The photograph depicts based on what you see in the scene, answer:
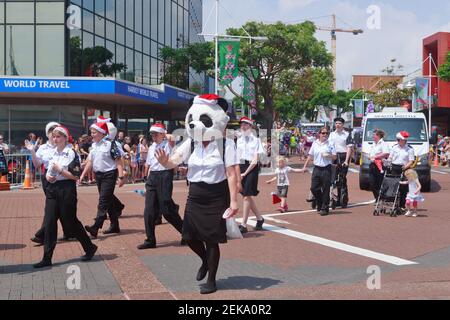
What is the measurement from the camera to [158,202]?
30.8 feet

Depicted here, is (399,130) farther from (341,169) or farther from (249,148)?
(249,148)

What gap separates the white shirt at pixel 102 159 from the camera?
33.6ft

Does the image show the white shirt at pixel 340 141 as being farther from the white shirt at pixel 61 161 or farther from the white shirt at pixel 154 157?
the white shirt at pixel 61 161

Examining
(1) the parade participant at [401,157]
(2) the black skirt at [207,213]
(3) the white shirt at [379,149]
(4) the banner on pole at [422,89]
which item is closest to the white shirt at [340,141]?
(3) the white shirt at [379,149]

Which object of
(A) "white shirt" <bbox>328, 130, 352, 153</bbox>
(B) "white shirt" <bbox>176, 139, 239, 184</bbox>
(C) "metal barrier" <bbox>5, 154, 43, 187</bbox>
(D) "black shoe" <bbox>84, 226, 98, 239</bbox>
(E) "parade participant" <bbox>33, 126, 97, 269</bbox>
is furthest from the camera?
(C) "metal barrier" <bbox>5, 154, 43, 187</bbox>

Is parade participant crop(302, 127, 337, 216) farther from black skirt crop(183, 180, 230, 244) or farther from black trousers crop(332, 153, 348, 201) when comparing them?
black skirt crop(183, 180, 230, 244)

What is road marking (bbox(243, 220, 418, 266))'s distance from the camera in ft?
27.6

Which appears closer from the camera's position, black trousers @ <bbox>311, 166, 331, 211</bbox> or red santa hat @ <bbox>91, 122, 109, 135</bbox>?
red santa hat @ <bbox>91, 122, 109, 135</bbox>

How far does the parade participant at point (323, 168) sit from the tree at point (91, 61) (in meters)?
17.4

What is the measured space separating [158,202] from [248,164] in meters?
2.05

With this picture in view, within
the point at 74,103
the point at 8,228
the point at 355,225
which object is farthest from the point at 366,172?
the point at 74,103

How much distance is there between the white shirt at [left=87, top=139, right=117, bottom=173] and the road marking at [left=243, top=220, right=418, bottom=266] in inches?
117

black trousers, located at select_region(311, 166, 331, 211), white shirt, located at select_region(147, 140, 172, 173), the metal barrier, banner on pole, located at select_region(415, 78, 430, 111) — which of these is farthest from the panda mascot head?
banner on pole, located at select_region(415, 78, 430, 111)

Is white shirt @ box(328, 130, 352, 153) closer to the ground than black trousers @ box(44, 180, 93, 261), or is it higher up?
higher up
